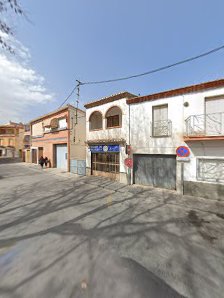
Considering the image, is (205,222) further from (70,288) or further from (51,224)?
(51,224)

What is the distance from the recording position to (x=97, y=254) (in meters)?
3.73

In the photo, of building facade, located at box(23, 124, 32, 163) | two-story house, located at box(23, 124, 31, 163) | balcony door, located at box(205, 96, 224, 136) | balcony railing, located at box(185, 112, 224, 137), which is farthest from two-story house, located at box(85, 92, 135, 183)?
two-story house, located at box(23, 124, 31, 163)

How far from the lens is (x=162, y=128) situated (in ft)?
31.6

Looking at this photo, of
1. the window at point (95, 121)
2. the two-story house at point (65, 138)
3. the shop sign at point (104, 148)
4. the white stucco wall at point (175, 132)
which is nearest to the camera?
the white stucco wall at point (175, 132)

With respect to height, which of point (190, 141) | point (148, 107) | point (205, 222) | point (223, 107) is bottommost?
point (205, 222)

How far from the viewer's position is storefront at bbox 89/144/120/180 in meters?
12.1

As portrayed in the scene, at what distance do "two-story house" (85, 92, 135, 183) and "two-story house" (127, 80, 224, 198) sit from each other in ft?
2.44

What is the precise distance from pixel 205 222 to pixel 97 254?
402cm

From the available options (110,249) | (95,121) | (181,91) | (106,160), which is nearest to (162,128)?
(181,91)

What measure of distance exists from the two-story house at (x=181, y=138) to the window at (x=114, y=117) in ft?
4.62

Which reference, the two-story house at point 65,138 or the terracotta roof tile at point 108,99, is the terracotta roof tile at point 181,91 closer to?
the terracotta roof tile at point 108,99

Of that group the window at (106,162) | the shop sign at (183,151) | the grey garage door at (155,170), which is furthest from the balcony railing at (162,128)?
the window at (106,162)

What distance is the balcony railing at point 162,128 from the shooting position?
926 cm

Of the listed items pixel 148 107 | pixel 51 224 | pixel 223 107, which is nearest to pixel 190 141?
pixel 223 107
